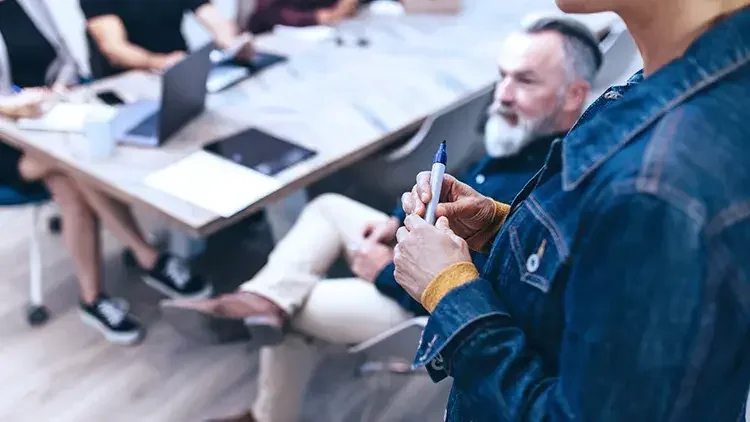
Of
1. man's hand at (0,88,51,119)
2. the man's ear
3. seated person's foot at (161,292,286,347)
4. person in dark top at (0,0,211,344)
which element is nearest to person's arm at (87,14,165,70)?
person in dark top at (0,0,211,344)

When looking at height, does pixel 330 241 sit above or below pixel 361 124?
below

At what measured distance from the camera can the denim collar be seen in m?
0.62

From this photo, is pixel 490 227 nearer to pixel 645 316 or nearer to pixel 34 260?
pixel 645 316

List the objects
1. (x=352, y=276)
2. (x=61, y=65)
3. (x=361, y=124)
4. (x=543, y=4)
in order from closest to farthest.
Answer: (x=352, y=276), (x=361, y=124), (x=61, y=65), (x=543, y=4)

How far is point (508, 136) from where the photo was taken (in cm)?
167

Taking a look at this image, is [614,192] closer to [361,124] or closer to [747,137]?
[747,137]

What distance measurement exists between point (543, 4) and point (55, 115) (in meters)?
2.17

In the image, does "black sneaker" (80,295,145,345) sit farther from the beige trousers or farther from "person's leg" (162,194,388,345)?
the beige trousers

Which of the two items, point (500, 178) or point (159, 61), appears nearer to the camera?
point (500, 178)

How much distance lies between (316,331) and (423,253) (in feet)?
3.01

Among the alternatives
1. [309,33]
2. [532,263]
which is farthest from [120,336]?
[532,263]

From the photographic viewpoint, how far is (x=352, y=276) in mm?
1819

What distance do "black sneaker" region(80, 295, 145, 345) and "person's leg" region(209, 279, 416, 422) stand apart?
0.64 metres

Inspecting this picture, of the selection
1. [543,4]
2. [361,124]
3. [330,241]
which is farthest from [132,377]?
[543,4]
